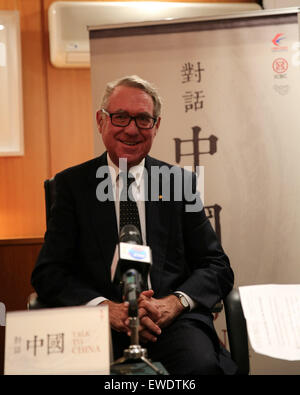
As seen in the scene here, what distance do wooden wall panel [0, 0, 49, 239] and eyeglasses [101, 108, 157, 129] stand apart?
1.96 metres

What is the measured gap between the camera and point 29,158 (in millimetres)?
3852

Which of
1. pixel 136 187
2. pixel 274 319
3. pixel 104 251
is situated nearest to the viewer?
pixel 274 319

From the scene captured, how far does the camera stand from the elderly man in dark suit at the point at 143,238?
5.90 ft

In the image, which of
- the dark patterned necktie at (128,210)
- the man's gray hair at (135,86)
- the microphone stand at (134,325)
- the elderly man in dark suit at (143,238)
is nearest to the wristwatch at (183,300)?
the elderly man in dark suit at (143,238)

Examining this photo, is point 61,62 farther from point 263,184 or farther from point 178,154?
point 263,184

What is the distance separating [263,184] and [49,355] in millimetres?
2103

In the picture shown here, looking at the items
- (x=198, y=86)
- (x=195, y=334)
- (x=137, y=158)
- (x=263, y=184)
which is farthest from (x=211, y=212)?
(x=195, y=334)

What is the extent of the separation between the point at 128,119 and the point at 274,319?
1.06 meters

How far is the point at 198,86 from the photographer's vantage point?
2959 millimetres

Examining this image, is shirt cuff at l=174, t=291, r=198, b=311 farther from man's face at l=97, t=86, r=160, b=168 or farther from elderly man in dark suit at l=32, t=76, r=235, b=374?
man's face at l=97, t=86, r=160, b=168

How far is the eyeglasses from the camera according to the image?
2.03m

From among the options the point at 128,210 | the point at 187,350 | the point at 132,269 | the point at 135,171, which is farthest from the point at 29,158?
the point at 132,269

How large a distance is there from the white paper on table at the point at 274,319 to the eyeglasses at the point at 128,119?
2.90 ft

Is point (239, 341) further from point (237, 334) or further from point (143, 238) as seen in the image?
point (143, 238)
